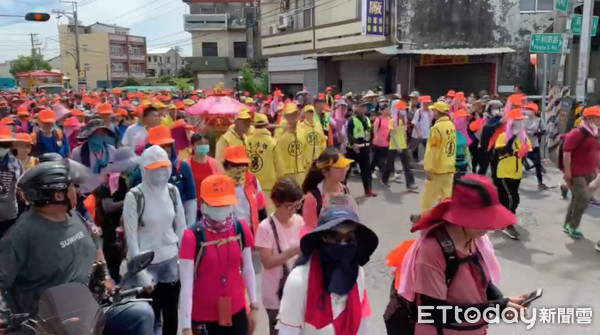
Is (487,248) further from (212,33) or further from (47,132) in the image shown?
(212,33)

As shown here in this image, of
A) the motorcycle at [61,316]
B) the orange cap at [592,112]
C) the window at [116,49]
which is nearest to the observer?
the motorcycle at [61,316]

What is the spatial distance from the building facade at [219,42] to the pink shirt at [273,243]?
47.8 meters

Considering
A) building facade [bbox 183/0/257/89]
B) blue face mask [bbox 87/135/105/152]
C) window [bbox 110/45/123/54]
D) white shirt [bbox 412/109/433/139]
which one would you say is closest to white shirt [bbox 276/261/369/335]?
blue face mask [bbox 87/135/105/152]

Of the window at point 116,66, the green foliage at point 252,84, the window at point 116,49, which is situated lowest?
the green foliage at point 252,84

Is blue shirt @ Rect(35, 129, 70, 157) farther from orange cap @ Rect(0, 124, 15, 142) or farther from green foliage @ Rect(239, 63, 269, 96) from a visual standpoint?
green foliage @ Rect(239, 63, 269, 96)

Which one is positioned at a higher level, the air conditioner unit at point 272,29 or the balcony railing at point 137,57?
the balcony railing at point 137,57

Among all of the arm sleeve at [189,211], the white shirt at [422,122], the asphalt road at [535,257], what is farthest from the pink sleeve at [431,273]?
the white shirt at [422,122]

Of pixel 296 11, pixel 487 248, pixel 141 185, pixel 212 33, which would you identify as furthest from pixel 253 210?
pixel 212 33

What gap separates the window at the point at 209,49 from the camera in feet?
178

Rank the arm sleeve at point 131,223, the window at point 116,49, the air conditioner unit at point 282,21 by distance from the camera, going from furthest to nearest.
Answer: the window at point 116,49, the air conditioner unit at point 282,21, the arm sleeve at point 131,223

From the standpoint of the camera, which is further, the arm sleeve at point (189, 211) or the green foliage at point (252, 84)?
the green foliage at point (252, 84)

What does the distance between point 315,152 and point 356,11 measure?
19.6 m

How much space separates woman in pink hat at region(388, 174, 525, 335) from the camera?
2693mm

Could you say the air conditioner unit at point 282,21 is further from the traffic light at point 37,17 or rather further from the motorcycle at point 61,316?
the motorcycle at point 61,316
